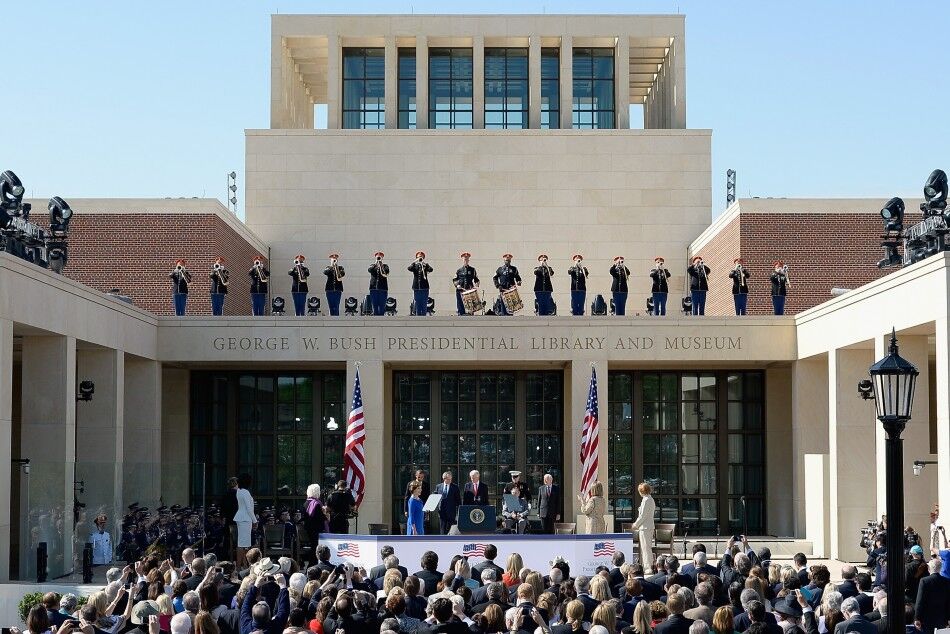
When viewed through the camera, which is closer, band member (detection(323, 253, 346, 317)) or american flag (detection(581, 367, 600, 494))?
american flag (detection(581, 367, 600, 494))

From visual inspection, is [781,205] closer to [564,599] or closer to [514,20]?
[514,20]

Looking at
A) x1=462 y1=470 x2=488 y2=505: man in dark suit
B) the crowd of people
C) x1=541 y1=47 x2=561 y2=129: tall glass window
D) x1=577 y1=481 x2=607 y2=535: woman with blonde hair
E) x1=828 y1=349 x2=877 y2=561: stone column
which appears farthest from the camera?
x1=541 y1=47 x2=561 y2=129: tall glass window

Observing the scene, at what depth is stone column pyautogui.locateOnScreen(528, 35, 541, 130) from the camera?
47.6m

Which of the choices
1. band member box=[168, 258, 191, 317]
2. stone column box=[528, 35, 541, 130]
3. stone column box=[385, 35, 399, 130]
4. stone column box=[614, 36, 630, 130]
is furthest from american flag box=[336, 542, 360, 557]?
stone column box=[614, 36, 630, 130]

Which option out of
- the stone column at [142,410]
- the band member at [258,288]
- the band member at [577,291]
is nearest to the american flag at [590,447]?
the band member at [577,291]

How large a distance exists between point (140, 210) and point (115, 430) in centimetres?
1095

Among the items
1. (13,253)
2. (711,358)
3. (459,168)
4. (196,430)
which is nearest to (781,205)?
(711,358)

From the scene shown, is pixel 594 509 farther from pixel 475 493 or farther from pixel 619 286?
pixel 619 286

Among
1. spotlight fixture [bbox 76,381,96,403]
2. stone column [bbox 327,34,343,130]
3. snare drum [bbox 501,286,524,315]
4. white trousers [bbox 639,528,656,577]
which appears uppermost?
stone column [bbox 327,34,343,130]

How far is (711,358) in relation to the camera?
35281 millimetres

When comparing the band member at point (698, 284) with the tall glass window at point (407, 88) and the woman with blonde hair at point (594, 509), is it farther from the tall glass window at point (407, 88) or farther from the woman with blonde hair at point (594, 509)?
the tall glass window at point (407, 88)

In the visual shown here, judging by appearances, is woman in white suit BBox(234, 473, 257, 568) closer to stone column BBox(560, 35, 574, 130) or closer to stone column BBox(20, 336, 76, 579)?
stone column BBox(20, 336, 76, 579)

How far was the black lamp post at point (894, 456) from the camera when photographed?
10617mm

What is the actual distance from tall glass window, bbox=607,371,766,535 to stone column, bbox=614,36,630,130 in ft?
39.4
